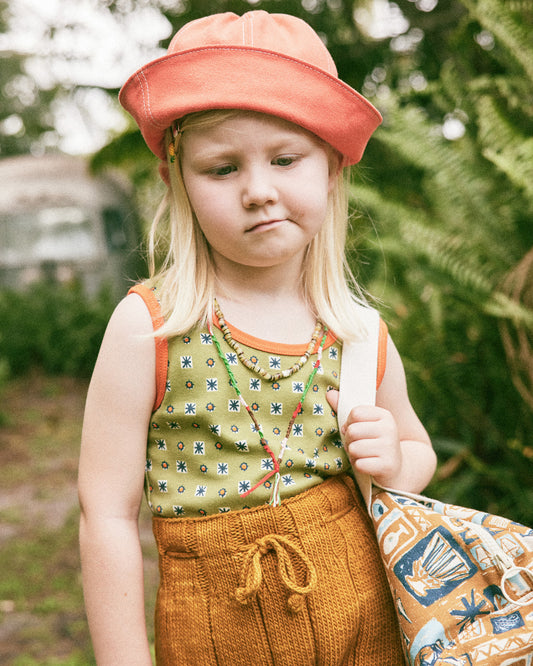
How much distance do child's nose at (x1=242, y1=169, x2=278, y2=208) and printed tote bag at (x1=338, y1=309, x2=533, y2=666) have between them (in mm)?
620

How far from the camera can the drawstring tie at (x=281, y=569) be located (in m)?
1.13

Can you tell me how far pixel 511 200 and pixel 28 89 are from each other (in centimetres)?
1307

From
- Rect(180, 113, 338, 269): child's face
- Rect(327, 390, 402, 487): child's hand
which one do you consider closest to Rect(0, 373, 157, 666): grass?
Rect(327, 390, 402, 487): child's hand

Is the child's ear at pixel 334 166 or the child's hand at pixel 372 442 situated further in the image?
the child's ear at pixel 334 166

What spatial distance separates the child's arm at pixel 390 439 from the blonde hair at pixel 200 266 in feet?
0.53

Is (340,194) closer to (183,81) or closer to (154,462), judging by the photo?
(183,81)

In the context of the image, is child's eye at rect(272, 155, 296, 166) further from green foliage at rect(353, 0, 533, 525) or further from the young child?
green foliage at rect(353, 0, 533, 525)

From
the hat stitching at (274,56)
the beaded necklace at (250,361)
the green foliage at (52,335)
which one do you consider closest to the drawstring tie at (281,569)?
the beaded necklace at (250,361)

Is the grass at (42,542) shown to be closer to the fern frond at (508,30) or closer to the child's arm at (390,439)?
the child's arm at (390,439)

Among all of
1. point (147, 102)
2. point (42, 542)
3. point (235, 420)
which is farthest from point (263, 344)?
point (42, 542)

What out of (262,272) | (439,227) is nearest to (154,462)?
(262,272)

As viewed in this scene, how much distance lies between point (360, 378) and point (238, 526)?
0.38m

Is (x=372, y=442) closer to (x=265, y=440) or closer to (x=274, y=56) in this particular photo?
(x=265, y=440)

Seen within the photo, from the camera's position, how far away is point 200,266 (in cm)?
131
